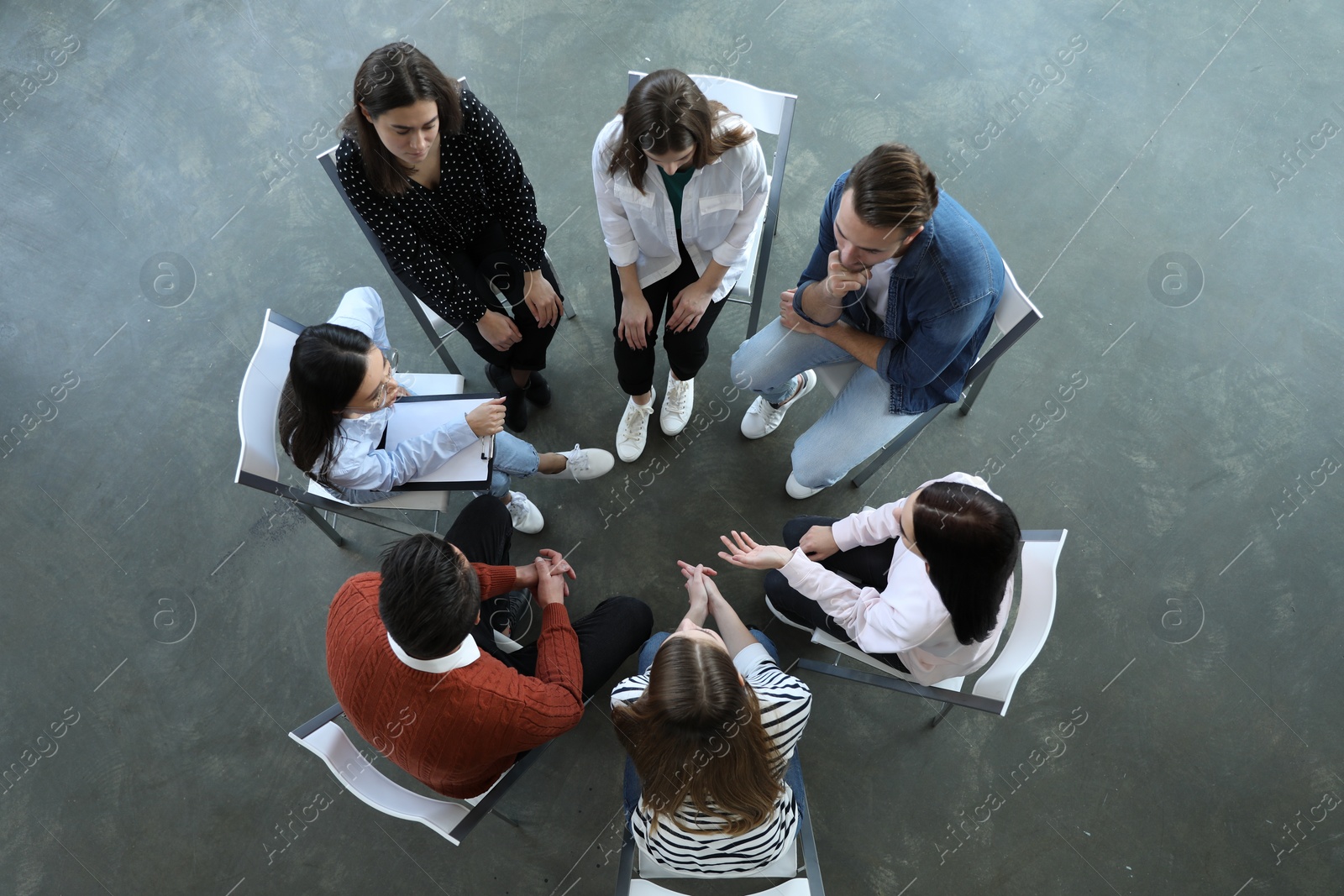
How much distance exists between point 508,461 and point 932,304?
1290 mm

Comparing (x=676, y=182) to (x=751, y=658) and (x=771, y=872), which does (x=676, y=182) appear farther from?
(x=771, y=872)

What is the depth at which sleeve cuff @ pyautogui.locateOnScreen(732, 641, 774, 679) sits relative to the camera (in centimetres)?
195

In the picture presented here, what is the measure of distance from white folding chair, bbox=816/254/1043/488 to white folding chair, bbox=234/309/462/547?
1168 millimetres

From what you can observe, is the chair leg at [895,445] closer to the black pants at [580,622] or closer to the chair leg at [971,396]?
the chair leg at [971,396]

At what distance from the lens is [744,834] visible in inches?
63.2

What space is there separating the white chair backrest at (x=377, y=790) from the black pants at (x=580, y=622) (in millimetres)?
387

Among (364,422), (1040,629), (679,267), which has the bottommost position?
(1040,629)

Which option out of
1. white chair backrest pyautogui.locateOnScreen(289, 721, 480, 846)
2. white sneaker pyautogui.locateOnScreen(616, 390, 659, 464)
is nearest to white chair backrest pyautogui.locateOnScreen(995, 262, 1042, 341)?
white sneaker pyautogui.locateOnScreen(616, 390, 659, 464)

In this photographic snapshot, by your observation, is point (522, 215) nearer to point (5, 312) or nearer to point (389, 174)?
point (389, 174)

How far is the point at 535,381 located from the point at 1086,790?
7.40 ft

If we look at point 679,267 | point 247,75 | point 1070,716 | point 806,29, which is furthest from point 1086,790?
point 247,75

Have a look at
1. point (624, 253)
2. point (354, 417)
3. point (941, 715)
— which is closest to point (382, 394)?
point (354, 417)

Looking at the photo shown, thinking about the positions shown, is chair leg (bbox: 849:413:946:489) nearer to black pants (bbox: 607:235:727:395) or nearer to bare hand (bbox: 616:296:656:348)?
black pants (bbox: 607:235:727:395)

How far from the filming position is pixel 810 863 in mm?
1806
